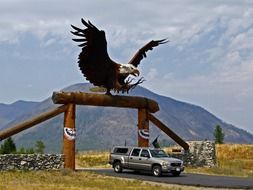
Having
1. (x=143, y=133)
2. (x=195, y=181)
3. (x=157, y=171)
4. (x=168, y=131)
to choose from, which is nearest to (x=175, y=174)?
(x=157, y=171)

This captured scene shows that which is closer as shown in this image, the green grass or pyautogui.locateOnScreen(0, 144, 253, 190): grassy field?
pyautogui.locateOnScreen(0, 144, 253, 190): grassy field

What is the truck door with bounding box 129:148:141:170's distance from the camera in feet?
118

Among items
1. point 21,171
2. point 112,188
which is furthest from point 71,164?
point 112,188

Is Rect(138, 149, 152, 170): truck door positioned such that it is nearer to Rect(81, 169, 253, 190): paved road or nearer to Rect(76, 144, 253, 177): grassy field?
Rect(81, 169, 253, 190): paved road

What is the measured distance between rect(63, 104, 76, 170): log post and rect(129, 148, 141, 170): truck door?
11.5 feet

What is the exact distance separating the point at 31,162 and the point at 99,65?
681 centimetres

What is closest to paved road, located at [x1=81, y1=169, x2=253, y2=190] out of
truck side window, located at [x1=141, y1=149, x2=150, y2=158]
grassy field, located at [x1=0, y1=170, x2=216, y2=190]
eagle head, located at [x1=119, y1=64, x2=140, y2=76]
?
truck side window, located at [x1=141, y1=149, x2=150, y2=158]

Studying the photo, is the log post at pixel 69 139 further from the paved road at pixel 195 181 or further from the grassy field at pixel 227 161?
the grassy field at pixel 227 161

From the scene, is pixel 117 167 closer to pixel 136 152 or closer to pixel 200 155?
pixel 136 152

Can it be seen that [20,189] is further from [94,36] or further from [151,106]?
[151,106]

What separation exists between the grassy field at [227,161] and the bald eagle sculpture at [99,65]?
832cm

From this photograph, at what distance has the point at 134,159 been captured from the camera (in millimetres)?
36156

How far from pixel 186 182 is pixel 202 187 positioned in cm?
209

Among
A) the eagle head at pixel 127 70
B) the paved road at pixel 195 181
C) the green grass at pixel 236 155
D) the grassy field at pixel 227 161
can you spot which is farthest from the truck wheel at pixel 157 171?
the green grass at pixel 236 155
